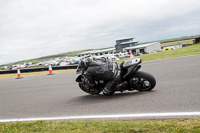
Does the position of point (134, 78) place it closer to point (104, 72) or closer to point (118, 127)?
point (104, 72)

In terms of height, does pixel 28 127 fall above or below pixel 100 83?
below

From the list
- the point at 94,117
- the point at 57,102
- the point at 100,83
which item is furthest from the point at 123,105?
the point at 57,102

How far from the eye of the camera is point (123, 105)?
17.1 feet

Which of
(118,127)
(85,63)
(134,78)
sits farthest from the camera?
(85,63)

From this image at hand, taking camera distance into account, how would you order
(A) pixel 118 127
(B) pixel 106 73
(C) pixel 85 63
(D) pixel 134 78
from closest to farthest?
1. (A) pixel 118 127
2. (D) pixel 134 78
3. (B) pixel 106 73
4. (C) pixel 85 63

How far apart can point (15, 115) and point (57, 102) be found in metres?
1.28

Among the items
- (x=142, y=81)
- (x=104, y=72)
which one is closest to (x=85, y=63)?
(x=104, y=72)

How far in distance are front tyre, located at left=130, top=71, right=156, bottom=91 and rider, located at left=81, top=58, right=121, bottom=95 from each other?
1.37 feet

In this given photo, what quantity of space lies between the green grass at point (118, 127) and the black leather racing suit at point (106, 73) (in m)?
2.08

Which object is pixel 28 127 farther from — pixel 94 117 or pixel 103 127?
pixel 103 127

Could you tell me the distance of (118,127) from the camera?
3.55 m

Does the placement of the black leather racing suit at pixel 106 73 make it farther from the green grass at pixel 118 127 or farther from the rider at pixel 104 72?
the green grass at pixel 118 127

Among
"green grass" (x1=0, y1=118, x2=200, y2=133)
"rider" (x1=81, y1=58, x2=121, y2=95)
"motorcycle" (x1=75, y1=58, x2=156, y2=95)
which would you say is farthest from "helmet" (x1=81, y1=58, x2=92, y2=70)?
"green grass" (x1=0, y1=118, x2=200, y2=133)

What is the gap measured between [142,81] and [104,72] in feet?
3.57
